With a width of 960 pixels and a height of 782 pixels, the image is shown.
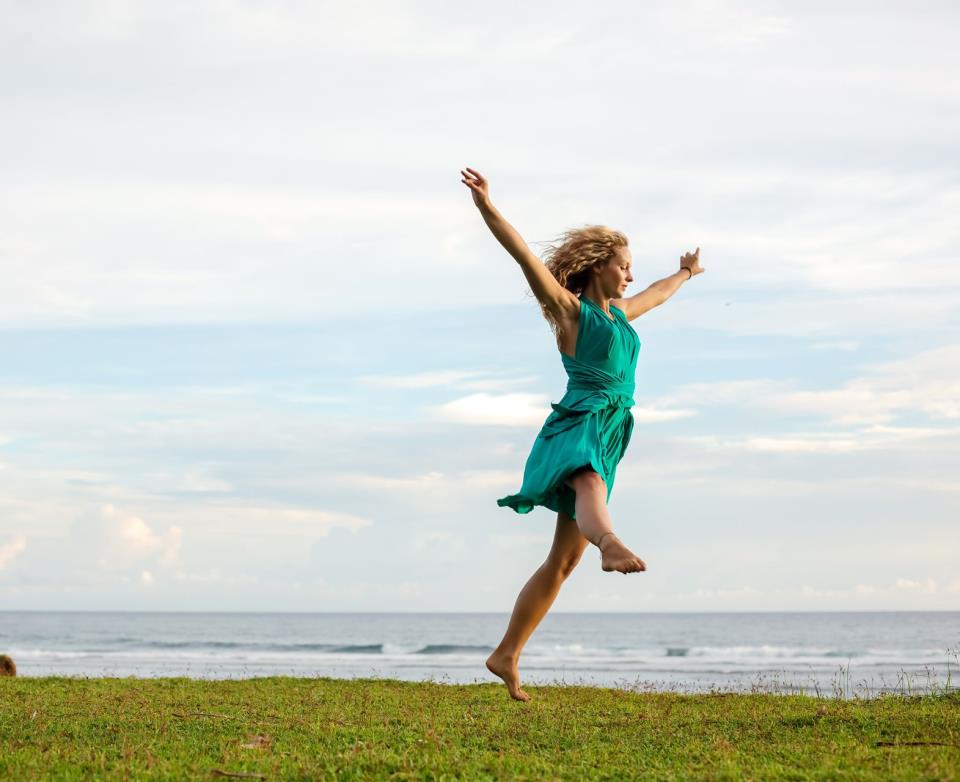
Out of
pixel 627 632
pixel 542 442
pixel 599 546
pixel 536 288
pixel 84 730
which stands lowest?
pixel 627 632

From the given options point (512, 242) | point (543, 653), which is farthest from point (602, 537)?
point (543, 653)

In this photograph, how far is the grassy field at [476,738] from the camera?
4.39 m

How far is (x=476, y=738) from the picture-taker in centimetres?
541

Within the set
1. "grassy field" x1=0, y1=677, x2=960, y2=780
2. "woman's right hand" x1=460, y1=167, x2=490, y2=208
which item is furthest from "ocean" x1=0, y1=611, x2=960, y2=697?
"woman's right hand" x1=460, y1=167, x2=490, y2=208

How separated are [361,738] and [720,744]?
1.77 m

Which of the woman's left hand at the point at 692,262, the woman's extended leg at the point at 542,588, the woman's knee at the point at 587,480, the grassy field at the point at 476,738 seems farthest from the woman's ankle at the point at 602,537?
the woman's left hand at the point at 692,262

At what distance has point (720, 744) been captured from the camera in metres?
5.07

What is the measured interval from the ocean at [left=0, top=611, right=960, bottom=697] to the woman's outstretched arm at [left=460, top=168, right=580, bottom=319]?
15195 millimetres

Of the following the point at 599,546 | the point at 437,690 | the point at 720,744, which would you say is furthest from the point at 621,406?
the point at 437,690

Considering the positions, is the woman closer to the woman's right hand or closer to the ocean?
the woman's right hand

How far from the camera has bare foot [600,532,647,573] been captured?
16.0ft

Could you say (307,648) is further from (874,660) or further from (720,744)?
(720,744)

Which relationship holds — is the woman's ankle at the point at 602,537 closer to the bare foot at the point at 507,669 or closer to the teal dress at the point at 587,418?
the teal dress at the point at 587,418

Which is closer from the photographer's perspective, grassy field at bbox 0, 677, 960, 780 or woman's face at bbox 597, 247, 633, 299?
grassy field at bbox 0, 677, 960, 780
